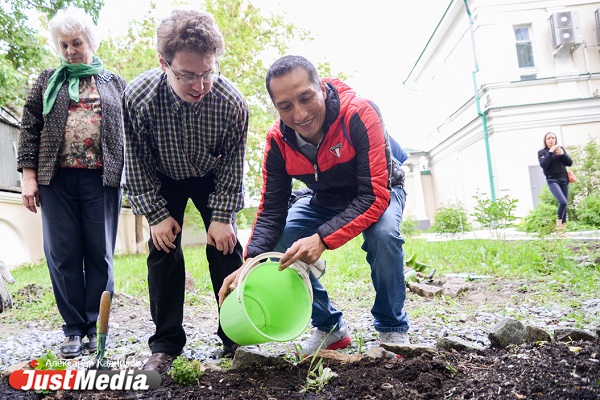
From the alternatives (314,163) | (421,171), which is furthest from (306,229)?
(421,171)

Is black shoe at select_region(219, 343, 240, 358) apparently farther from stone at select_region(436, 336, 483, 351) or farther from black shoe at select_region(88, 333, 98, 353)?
stone at select_region(436, 336, 483, 351)

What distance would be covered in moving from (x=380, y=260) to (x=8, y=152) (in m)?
9.49

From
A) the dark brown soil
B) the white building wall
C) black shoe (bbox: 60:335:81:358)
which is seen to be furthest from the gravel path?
the white building wall

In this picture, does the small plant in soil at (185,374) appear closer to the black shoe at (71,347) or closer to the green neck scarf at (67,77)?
the black shoe at (71,347)

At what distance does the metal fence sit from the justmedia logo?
830 cm

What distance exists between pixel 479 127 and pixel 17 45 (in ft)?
30.4

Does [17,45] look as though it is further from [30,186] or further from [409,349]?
[409,349]

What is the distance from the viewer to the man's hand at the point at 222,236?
6.75 feet

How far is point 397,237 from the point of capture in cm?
199

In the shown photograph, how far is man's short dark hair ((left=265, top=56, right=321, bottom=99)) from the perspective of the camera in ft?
6.07

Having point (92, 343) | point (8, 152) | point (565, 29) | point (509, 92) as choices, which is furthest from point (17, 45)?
point (509, 92)

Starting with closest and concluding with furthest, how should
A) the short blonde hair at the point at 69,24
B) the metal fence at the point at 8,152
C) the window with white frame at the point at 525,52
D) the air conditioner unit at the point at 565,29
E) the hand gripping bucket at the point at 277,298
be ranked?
1. the hand gripping bucket at the point at 277,298
2. the short blonde hair at the point at 69,24
3. the air conditioner unit at the point at 565,29
4. the window with white frame at the point at 525,52
5. the metal fence at the point at 8,152

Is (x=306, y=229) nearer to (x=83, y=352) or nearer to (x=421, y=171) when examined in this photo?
(x=83, y=352)

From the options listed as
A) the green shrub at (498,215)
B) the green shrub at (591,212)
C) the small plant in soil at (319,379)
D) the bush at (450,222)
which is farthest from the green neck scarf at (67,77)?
the bush at (450,222)
